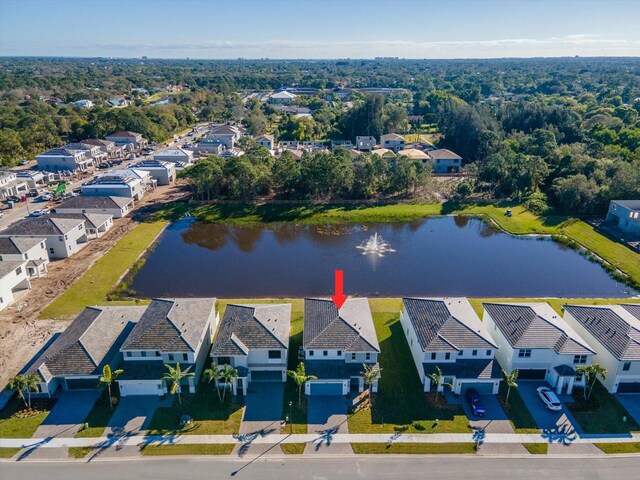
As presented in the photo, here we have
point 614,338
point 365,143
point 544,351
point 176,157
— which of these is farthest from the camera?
point 365,143

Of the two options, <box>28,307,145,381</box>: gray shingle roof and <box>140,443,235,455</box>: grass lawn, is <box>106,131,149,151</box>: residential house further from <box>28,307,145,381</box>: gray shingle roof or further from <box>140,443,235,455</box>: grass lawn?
<box>140,443,235,455</box>: grass lawn

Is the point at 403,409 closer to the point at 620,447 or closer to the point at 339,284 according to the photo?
the point at 620,447

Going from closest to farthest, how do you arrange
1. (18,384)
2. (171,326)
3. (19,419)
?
(19,419)
(18,384)
(171,326)

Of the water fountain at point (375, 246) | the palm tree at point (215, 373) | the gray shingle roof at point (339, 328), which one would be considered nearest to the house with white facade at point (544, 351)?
the gray shingle roof at point (339, 328)

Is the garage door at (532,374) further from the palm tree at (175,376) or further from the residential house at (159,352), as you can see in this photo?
the residential house at (159,352)

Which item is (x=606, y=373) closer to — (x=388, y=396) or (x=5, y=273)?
(x=388, y=396)

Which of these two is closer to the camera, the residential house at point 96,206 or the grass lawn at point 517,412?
the grass lawn at point 517,412

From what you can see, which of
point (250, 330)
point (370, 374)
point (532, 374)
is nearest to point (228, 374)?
point (250, 330)
